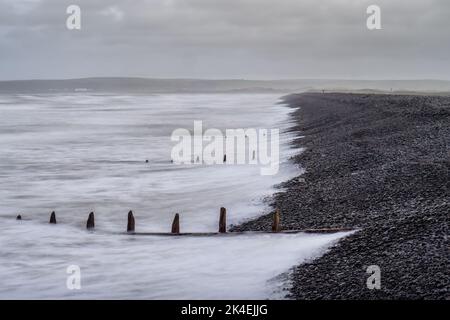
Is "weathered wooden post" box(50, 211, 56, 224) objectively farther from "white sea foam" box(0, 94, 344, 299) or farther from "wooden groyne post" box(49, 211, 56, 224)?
"white sea foam" box(0, 94, 344, 299)

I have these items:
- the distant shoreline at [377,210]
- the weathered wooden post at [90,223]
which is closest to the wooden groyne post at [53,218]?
the weathered wooden post at [90,223]

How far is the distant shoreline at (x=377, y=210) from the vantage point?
929cm

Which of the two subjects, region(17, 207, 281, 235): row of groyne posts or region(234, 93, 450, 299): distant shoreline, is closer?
region(234, 93, 450, 299): distant shoreline

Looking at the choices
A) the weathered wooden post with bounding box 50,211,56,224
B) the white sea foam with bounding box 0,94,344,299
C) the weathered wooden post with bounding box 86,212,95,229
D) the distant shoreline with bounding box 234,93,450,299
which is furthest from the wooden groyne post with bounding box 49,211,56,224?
the distant shoreline with bounding box 234,93,450,299

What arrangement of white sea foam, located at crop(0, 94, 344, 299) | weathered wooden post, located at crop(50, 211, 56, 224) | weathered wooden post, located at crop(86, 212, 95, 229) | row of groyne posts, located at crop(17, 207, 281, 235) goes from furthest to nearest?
weathered wooden post, located at crop(50, 211, 56, 224)
weathered wooden post, located at crop(86, 212, 95, 229)
row of groyne posts, located at crop(17, 207, 281, 235)
white sea foam, located at crop(0, 94, 344, 299)

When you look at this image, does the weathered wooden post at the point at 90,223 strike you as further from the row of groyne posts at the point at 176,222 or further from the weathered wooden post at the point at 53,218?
the weathered wooden post at the point at 53,218

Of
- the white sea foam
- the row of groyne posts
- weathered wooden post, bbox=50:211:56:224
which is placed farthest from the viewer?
weathered wooden post, bbox=50:211:56:224

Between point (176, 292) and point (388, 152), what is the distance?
12.7 m

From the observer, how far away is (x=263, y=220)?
1591cm

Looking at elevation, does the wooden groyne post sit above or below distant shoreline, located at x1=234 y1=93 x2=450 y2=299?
below

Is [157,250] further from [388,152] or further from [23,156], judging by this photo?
[23,156]

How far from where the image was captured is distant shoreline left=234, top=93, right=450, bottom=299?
9.29 meters
